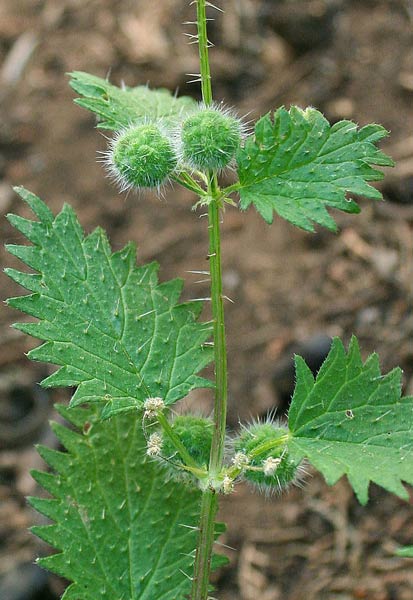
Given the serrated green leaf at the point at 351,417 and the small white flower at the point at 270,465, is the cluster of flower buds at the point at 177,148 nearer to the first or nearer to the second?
the serrated green leaf at the point at 351,417

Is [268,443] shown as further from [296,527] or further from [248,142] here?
[296,527]

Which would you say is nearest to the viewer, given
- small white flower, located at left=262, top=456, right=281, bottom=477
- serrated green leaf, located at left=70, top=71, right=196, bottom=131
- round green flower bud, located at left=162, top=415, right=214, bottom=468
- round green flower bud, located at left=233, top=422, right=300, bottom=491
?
small white flower, located at left=262, top=456, right=281, bottom=477

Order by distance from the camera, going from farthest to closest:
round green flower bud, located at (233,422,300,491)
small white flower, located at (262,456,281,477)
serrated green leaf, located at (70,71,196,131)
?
serrated green leaf, located at (70,71,196,131)
round green flower bud, located at (233,422,300,491)
small white flower, located at (262,456,281,477)

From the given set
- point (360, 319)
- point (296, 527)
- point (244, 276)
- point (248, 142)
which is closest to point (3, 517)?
point (296, 527)

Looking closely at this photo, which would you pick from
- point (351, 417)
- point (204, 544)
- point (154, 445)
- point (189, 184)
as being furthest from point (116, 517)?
point (189, 184)

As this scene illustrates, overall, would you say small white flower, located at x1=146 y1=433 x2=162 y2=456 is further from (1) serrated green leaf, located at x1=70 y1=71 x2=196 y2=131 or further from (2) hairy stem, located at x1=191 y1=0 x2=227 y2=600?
(1) serrated green leaf, located at x1=70 y1=71 x2=196 y2=131

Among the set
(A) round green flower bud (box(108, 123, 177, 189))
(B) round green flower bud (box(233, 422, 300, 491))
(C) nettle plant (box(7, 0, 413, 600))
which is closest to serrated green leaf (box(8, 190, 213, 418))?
(C) nettle plant (box(7, 0, 413, 600))

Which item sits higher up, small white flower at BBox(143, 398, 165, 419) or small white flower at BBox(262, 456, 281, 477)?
small white flower at BBox(143, 398, 165, 419)
